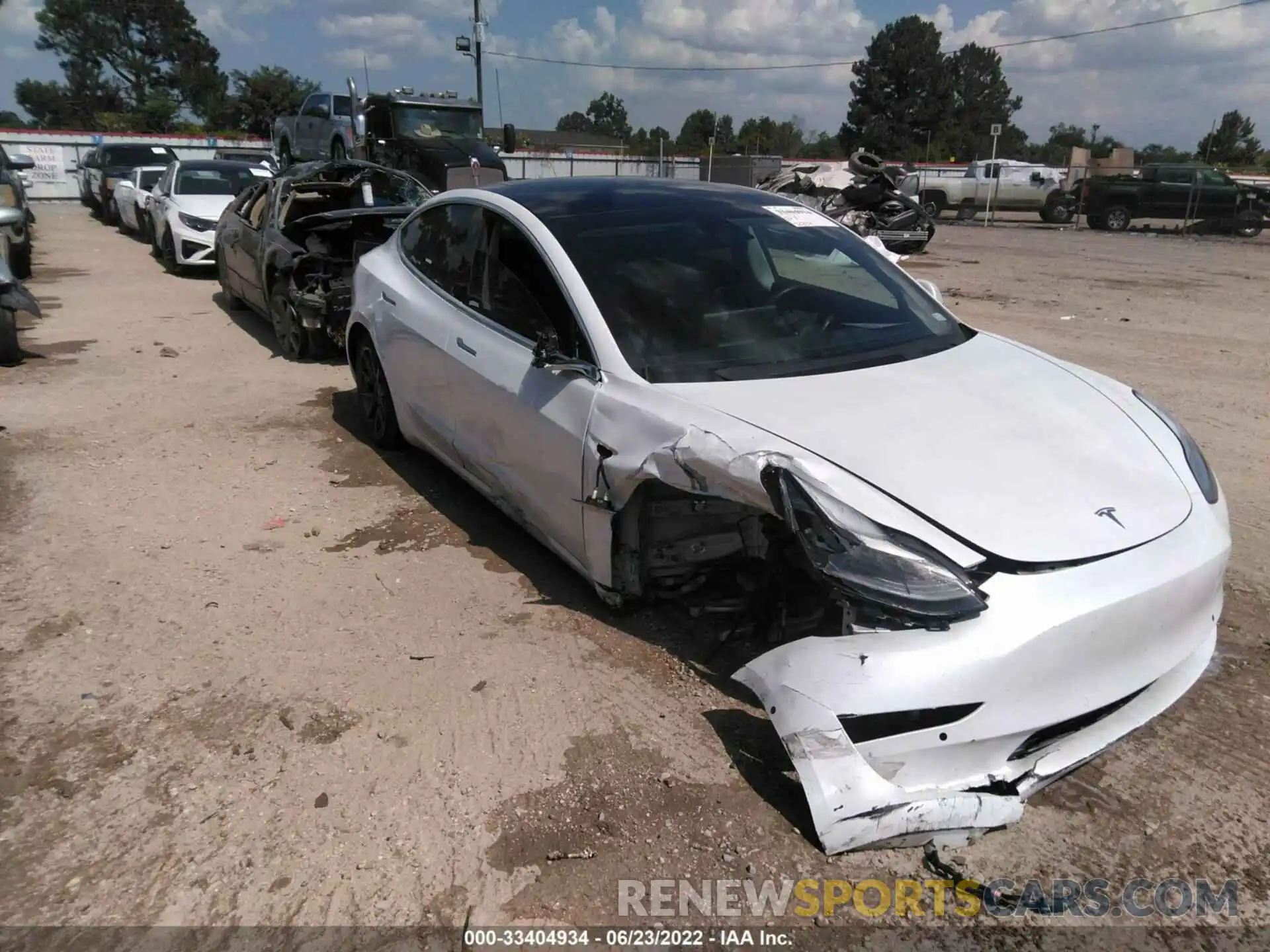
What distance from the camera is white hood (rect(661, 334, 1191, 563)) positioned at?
2.60 m

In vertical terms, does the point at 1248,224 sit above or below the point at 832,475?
below

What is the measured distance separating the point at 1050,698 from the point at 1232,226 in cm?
2549

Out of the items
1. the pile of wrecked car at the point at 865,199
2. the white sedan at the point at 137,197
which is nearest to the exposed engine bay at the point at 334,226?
the pile of wrecked car at the point at 865,199

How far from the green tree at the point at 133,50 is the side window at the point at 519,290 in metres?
83.2

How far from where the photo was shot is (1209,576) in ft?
9.04

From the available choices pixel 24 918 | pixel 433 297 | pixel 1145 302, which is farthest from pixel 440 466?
pixel 1145 302

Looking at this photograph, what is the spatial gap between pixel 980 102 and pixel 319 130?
7747 centimetres

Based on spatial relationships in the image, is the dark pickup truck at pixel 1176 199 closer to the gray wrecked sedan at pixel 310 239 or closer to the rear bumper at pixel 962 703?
the gray wrecked sedan at pixel 310 239

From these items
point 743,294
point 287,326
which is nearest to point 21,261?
point 287,326

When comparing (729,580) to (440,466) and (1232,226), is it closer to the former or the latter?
(440,466)

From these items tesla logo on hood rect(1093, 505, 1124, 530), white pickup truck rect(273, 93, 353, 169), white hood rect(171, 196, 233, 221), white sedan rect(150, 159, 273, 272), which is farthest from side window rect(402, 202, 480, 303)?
white pickup truck rect(273, 93, 353, 169)

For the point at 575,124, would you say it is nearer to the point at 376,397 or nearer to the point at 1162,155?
the point at 1162,155

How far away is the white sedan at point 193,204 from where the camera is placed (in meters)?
12.9

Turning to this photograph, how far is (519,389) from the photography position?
3799mm
